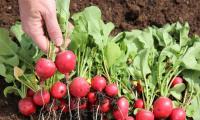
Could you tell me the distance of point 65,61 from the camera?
283cm

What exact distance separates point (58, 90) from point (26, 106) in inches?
9.3

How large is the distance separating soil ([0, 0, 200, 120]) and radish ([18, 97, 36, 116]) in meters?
0.78

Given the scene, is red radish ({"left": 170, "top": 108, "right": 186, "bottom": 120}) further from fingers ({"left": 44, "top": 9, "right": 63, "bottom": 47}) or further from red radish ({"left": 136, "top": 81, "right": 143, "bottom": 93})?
fingers ({"left": 44, "top": 9, "right": 63, "bottom": 47})

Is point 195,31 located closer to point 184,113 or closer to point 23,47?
point 184,113

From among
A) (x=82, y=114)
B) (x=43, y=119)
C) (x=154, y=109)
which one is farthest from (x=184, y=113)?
(x=43, y=119)

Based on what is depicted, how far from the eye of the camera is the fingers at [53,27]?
272 centimetres

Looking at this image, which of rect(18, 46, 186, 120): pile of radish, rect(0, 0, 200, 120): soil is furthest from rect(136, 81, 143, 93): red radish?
rect(0, 0, 200, 120): soil

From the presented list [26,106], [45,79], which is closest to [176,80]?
[45,79]

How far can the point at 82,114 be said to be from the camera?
2984 mm

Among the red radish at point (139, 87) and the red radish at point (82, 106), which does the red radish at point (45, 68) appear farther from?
the red radish at point (139, 87)

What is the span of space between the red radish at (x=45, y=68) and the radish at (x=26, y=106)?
9.2 inches

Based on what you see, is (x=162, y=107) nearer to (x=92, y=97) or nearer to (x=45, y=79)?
(x=92, y=97)

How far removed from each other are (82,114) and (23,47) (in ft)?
2.15

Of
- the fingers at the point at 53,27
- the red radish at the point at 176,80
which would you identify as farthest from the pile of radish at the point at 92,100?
the red radish at the point at 176,80
